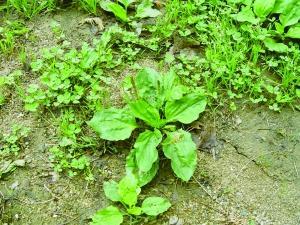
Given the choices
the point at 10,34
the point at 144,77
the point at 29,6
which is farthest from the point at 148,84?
the point at 29,6

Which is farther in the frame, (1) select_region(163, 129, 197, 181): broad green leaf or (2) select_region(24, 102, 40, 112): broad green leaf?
(2) select_region(24, 102, 40, 112): broad green leaf

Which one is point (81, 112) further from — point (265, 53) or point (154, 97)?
point (265, 53)

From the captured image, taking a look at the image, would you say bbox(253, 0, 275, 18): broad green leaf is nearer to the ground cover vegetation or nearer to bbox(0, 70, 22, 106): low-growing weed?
the ground cover vegetation

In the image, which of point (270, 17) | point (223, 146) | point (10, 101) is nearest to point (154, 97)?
point (223, 146)

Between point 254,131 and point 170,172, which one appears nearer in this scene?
point 170,172

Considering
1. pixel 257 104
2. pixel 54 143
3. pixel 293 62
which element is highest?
pixel 293 62

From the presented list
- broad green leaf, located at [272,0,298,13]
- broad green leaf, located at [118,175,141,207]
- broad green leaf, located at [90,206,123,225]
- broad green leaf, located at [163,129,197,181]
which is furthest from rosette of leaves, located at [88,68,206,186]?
broad green leaf, located at [272,0,298,13]
